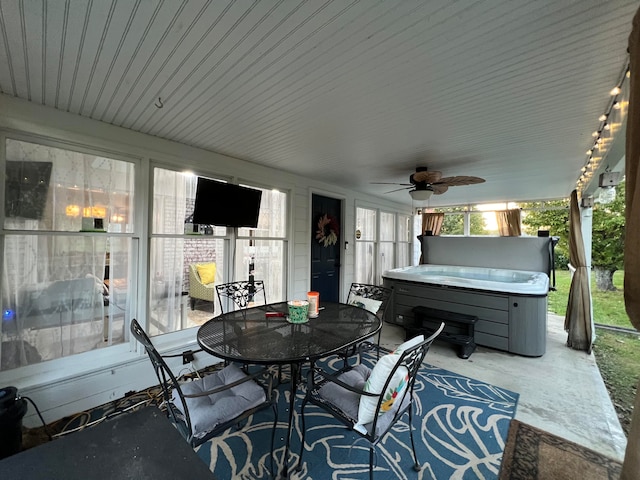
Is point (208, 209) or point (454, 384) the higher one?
point (208, 209)

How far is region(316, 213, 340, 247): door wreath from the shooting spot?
4.77 metres

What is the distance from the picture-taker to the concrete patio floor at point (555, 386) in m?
2.07

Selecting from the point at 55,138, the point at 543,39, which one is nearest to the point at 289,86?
the point at 543,39

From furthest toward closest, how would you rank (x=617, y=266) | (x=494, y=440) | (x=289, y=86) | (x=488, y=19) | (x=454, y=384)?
(x=617, y=266) < (x=454, y=384) < (x=494, y=440) < (x=289, y=86) < (x=488, y=19)

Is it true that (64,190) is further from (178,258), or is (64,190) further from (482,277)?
(482,277)

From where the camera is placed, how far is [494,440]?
77.2 inches

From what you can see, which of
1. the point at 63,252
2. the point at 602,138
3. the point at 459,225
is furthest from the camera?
the point at 459,225

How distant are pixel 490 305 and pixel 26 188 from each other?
16.6ft

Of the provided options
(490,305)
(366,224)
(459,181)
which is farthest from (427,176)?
(366,224)

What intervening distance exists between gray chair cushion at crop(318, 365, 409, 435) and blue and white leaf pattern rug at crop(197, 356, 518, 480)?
1.41 feet

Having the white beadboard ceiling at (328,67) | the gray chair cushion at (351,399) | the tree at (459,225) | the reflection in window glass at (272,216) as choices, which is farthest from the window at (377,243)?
the gray chair cushion at (351,399)

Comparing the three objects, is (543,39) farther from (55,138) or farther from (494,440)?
(55,138)

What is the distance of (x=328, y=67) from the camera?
5.21ft

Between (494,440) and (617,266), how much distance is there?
6.93 meters
